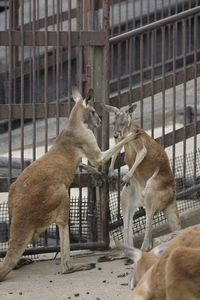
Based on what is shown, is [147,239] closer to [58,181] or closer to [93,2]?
[58,181]

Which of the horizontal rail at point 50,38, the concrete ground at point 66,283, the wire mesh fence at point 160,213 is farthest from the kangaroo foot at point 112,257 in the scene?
the horizontal rail at point 50,38

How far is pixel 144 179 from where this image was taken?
8.07 meters

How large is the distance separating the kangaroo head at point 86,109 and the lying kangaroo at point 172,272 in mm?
2821

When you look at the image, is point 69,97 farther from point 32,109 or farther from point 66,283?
point 66,283

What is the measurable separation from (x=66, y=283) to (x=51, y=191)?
2.76 feet

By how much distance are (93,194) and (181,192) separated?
98 centimetres

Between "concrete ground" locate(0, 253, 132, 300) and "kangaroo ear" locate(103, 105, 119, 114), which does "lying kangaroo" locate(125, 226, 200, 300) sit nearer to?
"concrete ground" locate(0, 253, 132, 300)

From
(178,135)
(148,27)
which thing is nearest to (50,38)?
(148,27)

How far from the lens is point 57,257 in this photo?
322 inches

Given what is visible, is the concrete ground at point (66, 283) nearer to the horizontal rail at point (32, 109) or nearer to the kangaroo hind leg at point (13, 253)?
the kangaroo hind leg at point (13, 253)

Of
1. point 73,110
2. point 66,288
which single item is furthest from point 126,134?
point 66,288

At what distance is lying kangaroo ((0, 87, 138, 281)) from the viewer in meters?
7.30

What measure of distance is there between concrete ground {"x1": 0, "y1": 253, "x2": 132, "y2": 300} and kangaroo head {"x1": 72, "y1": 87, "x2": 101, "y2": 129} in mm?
1312

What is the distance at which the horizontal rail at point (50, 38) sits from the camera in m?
7.91
